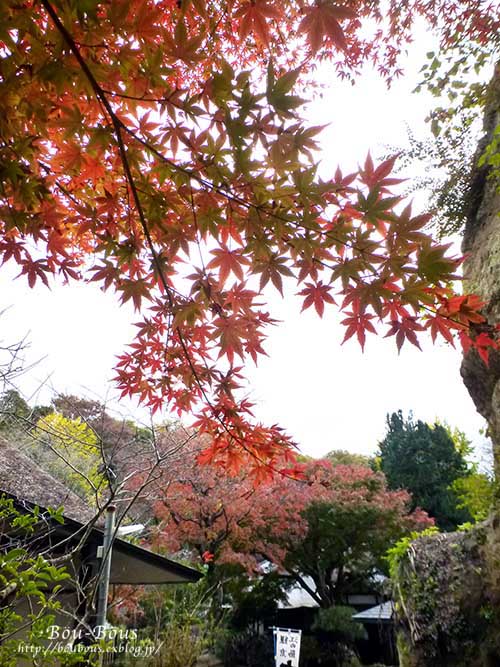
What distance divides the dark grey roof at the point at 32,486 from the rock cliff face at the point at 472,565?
320 cm

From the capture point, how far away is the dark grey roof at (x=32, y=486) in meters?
3.88

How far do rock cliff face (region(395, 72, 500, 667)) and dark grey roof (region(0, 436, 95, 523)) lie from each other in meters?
3.20

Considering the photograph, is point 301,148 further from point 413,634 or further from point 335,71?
point 413,634

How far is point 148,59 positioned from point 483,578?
4.47 meters

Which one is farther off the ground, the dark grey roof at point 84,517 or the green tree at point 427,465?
the green tree at point 427,465

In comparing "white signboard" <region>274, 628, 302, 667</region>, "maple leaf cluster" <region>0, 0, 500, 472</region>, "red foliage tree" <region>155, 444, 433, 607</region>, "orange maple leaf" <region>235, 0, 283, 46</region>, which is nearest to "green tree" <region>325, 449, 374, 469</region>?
"red foliage tree" <region>155, 444, 433, 607</region>

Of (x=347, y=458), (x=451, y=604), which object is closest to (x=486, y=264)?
(x=451, y=604)

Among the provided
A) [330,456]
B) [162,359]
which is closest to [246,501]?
[162,359]

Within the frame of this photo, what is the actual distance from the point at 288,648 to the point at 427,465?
8663 millimetres

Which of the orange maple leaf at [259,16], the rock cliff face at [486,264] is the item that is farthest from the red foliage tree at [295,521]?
the orange maple leaf at [259,16]

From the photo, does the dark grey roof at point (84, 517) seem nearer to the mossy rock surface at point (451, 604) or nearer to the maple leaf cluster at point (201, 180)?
the mossy rock surface at point (451, 604)

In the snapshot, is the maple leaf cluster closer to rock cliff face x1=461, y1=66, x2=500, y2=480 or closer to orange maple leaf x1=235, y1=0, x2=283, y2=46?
orange maple leaf x1=235, y1=0, x2=283, y2=46

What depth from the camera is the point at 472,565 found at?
12.5 ft

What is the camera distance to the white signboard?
16.6 feet
